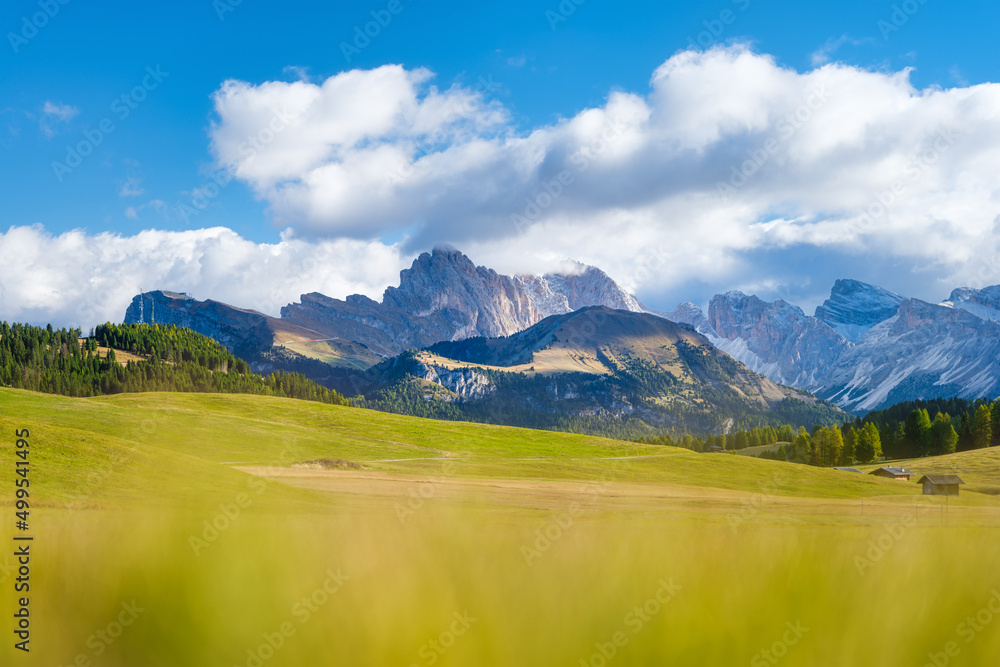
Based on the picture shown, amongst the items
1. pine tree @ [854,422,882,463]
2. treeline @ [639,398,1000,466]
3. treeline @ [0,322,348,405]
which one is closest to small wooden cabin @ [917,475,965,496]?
treeline @ [639,398,1000,466]

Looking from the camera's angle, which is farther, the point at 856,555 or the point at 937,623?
the point at 856,555

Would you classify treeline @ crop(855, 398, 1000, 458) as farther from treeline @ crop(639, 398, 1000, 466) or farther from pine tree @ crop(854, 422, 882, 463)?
pine tree @ crop(854, 422, 882, 463)

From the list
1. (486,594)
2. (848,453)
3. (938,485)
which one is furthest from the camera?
(848,453)

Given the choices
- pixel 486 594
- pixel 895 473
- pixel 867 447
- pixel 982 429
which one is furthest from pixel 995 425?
pixel 486 594

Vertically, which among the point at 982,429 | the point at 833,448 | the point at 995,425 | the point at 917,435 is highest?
the point at 995,425

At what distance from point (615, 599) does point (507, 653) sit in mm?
468

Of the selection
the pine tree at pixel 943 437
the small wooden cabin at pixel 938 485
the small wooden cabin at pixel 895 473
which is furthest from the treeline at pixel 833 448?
the small wooden cabin at pixel 938 485

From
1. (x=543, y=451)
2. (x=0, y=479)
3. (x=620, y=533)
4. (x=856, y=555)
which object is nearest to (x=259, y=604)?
(x=620, y=533)

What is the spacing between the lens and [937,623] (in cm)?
271

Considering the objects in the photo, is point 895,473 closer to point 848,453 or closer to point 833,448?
point 833,448

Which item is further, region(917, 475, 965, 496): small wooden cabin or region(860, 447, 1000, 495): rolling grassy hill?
region(860, 447, 1000, 495): rolling grassy hill

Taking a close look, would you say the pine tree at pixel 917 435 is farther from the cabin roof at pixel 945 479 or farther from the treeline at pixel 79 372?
the treeline at pixel 79 372

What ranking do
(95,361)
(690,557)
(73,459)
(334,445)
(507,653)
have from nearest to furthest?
(507,653)
(690,557)
(73,459)
(334,445)
(95,361)

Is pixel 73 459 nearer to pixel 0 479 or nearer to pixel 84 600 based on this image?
pixel 0 479
